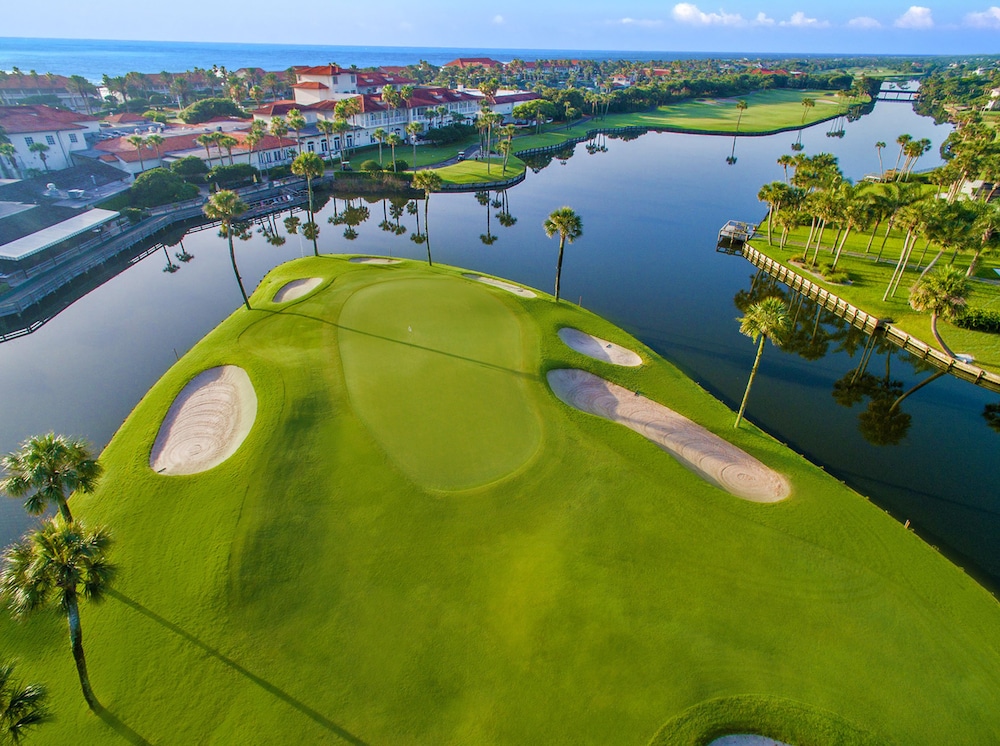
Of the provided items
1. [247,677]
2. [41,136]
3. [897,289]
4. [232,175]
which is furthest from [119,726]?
[41,136]

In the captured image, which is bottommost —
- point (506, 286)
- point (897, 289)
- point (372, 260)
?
point (897, 289)

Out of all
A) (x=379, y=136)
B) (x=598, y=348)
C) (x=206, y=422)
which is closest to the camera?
(x=206, y=422)

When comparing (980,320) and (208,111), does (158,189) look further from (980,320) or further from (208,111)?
(980,320)

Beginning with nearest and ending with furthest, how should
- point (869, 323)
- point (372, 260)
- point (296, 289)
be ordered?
point (296, 289)
point (869, 323)
point (372, 260)

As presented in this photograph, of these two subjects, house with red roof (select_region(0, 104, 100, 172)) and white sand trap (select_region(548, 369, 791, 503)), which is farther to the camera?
house with red roof (select_region(0, 104, 100, 172))

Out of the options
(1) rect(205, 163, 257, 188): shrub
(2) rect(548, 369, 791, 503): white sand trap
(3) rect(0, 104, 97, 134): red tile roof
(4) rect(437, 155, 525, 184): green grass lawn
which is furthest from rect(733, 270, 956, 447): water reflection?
(3) rect(0, 104, 97, 134): red tile roof

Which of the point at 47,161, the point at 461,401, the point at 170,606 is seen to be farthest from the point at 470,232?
the point at 47,161

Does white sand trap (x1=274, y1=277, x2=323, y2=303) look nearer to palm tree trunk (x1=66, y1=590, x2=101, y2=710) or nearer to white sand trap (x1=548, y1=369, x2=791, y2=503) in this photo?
white sand trap (x1=548, y1=369, x2=791, y2=503)
